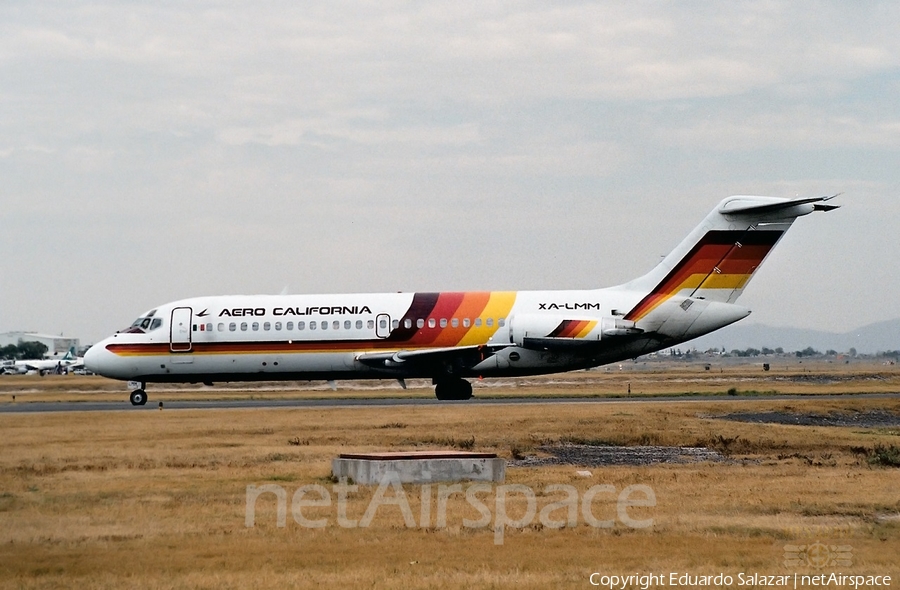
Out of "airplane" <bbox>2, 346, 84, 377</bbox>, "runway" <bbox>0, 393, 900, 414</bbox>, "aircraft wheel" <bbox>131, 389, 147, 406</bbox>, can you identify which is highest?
"airplane" <bbox>2, 346, 84, 377</bbox>

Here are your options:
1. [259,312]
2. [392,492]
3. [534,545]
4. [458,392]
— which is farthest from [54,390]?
[534,545]

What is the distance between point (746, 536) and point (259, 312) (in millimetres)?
32391

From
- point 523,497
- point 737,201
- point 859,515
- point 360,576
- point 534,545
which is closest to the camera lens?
point 360,576

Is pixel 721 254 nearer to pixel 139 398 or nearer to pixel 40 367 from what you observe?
pixel 139 398

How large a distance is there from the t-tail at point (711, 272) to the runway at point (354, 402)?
3.10m

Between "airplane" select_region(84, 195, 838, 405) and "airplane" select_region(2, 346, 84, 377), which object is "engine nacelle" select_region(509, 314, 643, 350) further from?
"airplane" select_region(2, 346, 84, 377)

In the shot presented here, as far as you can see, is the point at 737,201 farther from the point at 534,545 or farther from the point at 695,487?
the point at 534,545

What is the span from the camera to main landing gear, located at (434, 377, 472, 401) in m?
45.5

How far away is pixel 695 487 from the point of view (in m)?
20.0

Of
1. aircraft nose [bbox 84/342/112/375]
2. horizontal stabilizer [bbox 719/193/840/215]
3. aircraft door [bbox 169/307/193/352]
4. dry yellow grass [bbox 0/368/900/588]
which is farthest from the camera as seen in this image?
aircraft nose [bbox 84/342/112/375]

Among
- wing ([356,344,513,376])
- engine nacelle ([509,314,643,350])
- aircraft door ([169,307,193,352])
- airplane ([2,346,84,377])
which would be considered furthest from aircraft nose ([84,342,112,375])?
airplane ([2,346,84,377])

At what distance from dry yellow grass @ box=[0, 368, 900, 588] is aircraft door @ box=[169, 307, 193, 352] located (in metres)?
15.4

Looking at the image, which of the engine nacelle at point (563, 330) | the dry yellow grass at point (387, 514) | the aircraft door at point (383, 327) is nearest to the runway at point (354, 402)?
the engine nacelle at point (563, 330)

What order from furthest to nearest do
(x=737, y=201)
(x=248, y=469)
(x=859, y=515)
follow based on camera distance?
(x=737, y=201), (x=248, y=469), (x=859, y=515)
